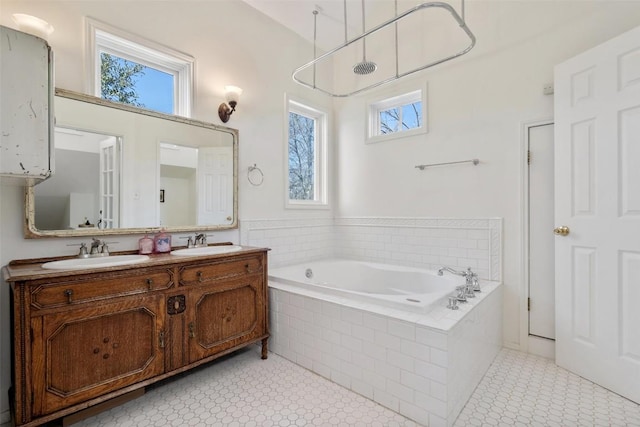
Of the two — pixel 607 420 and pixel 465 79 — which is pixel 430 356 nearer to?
pixel 607 420

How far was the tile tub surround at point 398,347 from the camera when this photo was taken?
1628mm

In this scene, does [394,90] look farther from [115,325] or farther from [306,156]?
[115,325]

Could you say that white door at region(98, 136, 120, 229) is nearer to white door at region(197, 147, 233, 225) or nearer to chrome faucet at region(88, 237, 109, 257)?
chrome faucet at region(88, 237, 109, 257)

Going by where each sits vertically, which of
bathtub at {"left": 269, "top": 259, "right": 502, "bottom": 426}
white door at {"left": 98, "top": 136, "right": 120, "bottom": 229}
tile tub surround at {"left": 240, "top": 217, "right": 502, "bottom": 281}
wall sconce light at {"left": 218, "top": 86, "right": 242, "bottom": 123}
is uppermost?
wall sconce light at {"left": 218, "top": 86, "right": 242, "bottom": 123}

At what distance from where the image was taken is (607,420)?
1637mm

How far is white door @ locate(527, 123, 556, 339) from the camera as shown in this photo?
235 cm

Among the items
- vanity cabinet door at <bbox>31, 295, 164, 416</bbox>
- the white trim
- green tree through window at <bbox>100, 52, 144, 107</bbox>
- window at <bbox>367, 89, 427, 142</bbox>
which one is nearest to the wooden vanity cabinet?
vanity cabinet door at <bbox>31, 295, 164, 416</bbox>

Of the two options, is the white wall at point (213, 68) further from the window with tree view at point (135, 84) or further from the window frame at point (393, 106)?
the window frame at point (393, 106)

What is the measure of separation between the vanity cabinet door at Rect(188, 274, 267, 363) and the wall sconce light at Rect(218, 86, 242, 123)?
1.42 meters

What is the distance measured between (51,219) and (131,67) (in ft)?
4.03

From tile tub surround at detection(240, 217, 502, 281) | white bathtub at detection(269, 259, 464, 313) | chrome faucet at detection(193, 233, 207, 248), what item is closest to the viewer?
chrome faucet at detection(193, 233, 207, 248)

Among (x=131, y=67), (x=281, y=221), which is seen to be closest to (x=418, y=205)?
(x=281, y=221)

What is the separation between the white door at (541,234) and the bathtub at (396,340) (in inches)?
10.4

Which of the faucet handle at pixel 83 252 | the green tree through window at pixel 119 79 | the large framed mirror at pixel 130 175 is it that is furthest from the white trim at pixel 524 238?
the faucet handle at pixel 83 252
